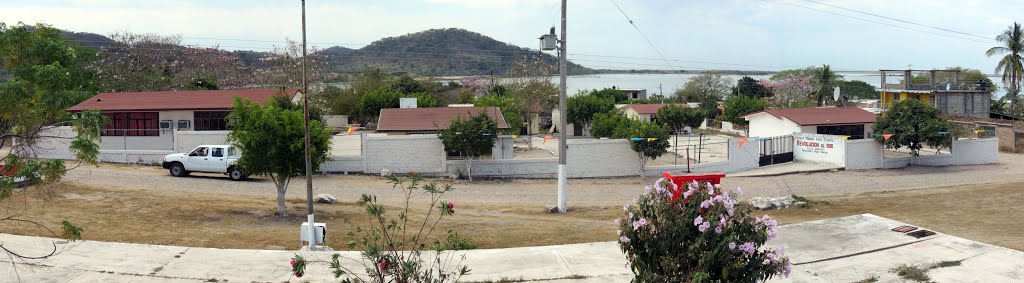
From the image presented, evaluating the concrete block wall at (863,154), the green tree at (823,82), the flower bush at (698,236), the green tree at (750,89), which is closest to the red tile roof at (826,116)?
the concrete block wall at (863,154)

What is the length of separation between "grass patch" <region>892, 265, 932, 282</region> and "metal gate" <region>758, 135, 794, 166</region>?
24611mm

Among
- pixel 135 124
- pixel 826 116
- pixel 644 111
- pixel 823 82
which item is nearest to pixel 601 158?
pixel 826 116

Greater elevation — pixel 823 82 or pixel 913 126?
pixel 823 82

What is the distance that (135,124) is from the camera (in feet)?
121

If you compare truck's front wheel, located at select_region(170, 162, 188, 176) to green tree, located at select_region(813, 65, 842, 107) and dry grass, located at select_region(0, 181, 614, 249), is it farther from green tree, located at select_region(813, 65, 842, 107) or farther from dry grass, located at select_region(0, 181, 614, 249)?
green tree, located at select_region(813, 65, 842, 107)

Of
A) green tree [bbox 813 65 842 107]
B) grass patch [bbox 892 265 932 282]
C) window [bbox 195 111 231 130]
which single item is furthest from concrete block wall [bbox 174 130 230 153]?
green tree [bbox 813 65 842 107]

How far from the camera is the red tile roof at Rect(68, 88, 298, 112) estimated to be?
120 ft

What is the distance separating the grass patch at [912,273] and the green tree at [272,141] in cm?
1461

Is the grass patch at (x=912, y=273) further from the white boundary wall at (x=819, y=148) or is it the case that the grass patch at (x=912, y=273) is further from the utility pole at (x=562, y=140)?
the white boundary wall at (x=819, y=148)

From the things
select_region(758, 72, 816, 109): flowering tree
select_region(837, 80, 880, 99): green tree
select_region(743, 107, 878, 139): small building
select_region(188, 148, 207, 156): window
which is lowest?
select_region(188, 148, 207, 156): window

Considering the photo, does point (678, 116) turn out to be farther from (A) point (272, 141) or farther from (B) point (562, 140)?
(A) point (272, 141)

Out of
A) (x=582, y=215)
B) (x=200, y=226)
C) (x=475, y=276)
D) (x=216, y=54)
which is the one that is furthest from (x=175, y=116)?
(x=216, y=54)

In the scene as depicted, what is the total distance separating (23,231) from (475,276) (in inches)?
401

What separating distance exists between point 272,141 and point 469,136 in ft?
35.4
